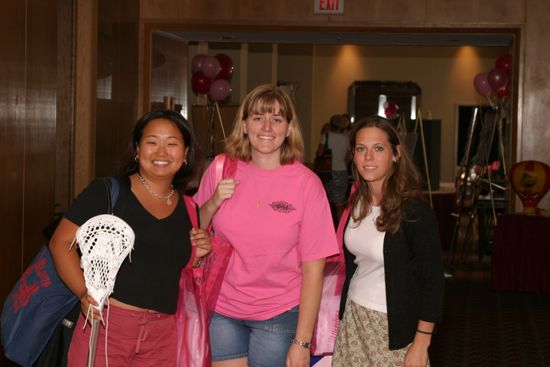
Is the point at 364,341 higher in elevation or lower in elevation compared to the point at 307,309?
lower

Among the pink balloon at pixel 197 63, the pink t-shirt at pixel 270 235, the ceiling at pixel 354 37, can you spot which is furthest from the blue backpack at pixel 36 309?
the pink balloon at pixel 197 63

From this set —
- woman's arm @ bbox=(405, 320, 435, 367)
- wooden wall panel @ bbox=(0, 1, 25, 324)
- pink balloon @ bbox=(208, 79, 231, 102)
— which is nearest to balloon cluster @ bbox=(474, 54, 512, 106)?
pink balloon @ bbox=(208, 79, 231, 102)

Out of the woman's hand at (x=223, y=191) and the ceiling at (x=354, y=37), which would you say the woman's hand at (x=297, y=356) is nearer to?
the woman's hand at (x=223, y=191)

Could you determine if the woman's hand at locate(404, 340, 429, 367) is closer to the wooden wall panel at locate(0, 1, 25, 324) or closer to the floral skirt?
the floral skirt

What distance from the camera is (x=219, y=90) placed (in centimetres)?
1005

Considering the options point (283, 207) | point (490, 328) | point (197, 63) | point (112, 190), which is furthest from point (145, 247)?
point (197, 63)

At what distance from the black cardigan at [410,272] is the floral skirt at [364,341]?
2.1 inches

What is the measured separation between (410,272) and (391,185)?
0.31 m

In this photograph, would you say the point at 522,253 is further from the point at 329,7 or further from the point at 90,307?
the point at 90,307

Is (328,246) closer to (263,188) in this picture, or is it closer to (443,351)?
(263,188)

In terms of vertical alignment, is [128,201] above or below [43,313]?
above

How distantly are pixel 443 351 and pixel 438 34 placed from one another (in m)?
4.39

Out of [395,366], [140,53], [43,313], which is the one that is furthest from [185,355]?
[140,53]

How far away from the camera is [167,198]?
2.54m
